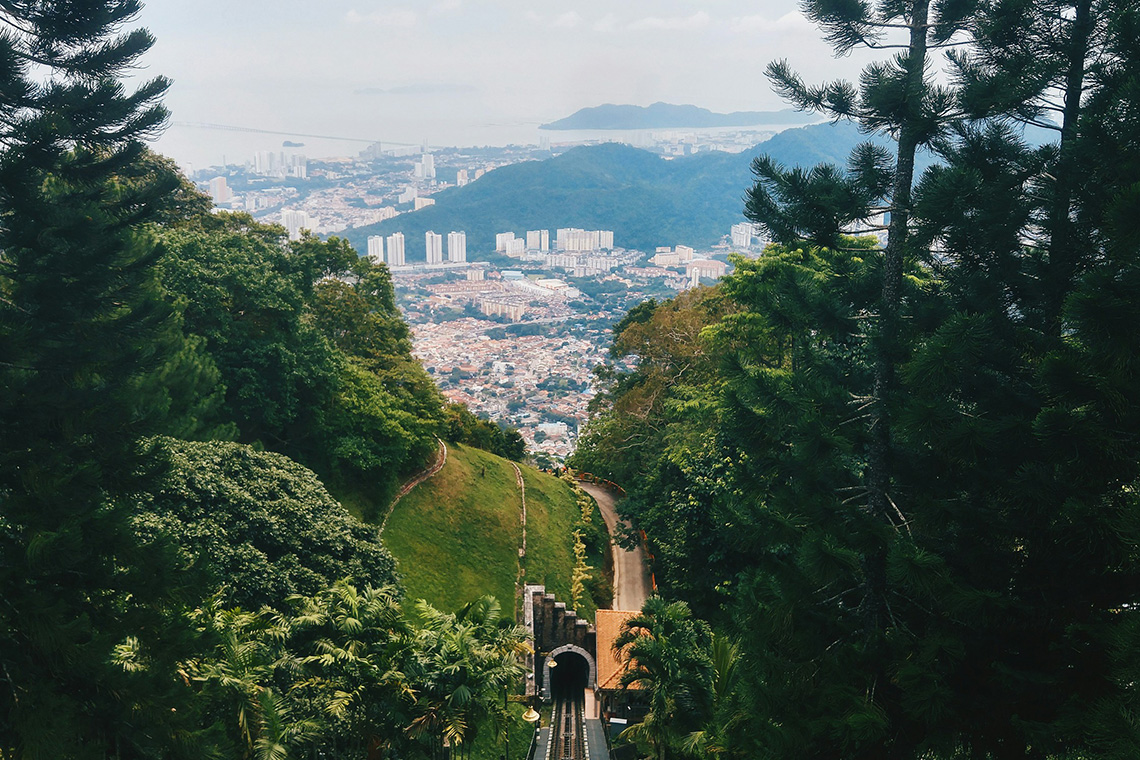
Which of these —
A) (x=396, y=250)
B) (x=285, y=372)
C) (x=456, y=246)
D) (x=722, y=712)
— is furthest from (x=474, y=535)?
(x=456, y=246)

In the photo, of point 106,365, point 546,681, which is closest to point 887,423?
point 106,365

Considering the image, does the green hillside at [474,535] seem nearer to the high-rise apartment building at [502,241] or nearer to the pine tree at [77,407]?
the pine tree at [77,407]

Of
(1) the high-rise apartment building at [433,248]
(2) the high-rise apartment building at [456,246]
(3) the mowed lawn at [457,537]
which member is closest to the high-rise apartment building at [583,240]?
(2) the high-rise apartment building at [456,246]

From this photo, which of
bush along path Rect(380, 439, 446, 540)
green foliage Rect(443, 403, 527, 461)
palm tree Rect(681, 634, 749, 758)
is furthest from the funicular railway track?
green foliage Rect(443, 403, 527, 461)

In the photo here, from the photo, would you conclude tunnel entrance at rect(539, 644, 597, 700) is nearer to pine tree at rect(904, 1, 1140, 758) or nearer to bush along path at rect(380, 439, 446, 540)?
bush along path at rect(380, 439, 446, 540)

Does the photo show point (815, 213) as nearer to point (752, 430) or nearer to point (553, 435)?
point (752, 430)
